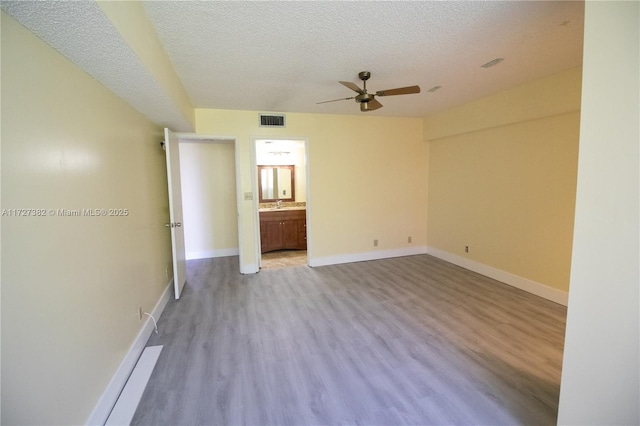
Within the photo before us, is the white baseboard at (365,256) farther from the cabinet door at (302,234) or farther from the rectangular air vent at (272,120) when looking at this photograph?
the rectangular air vent at (272,120)

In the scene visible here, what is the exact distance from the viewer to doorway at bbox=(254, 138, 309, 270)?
5.46 metres

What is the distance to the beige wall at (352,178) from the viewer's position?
13.7 feet

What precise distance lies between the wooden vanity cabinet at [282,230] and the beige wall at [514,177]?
2.73m

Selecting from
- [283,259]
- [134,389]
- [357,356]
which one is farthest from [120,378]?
[283,259]

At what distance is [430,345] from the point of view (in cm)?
232

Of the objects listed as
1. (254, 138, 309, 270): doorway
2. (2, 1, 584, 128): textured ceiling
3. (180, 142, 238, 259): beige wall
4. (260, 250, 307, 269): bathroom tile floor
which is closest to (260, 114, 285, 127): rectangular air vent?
(2, 1, 584, 128): textured ceiling

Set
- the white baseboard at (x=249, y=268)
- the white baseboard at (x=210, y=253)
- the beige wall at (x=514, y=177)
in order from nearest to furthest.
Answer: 1. the beige wall at (x=514, y=177)
2. the white baseboard at (x=249, y=268)
3. the white baseboard at (x=210, y=253)

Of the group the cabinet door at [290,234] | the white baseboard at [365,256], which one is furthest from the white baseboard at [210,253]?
the white baseboard at [365,256]

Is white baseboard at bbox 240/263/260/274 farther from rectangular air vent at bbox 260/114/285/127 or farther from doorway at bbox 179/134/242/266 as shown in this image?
rectangular air vent at bbox 260/114/285/127

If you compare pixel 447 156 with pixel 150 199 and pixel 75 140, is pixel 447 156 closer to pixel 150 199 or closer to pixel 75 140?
pixel 150 199

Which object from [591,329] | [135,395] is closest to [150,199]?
[135,395]

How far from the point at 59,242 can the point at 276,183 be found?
501 centimetres

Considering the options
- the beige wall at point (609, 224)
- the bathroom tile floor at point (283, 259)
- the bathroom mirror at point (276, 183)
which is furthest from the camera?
the bathroom mirror at point (276, 183)

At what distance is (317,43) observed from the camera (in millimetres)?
2123
